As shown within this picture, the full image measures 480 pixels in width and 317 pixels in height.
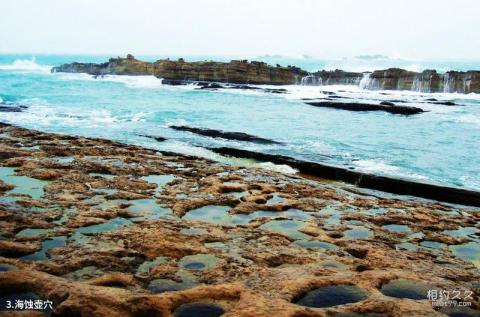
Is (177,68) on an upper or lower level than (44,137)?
upper

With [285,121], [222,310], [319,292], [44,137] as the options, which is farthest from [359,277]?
[285,121]

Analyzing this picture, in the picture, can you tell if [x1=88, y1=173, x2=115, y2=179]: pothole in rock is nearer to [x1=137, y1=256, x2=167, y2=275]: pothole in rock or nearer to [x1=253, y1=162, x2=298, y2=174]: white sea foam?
[x1=253, y1=162, x2=298, y2=174]: white sea foam

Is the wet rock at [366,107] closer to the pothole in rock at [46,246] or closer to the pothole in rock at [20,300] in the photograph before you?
the pothole in rock at [46,246]

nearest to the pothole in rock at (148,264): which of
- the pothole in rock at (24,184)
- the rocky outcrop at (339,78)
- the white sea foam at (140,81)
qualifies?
the pothole in rock at (24,184)

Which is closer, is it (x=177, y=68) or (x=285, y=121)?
(x=285, y=121)

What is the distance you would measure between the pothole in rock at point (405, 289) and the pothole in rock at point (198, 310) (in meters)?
1.96

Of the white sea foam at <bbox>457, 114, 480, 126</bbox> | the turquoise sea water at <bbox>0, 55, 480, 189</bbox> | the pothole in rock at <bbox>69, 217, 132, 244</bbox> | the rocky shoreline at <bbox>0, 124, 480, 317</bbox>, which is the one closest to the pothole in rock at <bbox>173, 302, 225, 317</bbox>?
the rocky shoreline at <bbox>0, 124, 480, 317</bbox>

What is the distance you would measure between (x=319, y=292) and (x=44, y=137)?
12.4m

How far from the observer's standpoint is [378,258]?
5.88 meters

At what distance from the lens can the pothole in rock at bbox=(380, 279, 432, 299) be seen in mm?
4840

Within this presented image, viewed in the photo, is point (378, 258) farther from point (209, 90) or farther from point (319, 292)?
point (209, 90)

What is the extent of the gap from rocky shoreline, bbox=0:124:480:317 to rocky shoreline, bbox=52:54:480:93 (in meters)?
43.0

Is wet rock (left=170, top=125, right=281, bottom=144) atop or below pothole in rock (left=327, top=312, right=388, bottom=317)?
atop

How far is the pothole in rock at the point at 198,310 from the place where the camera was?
13.8 ft
